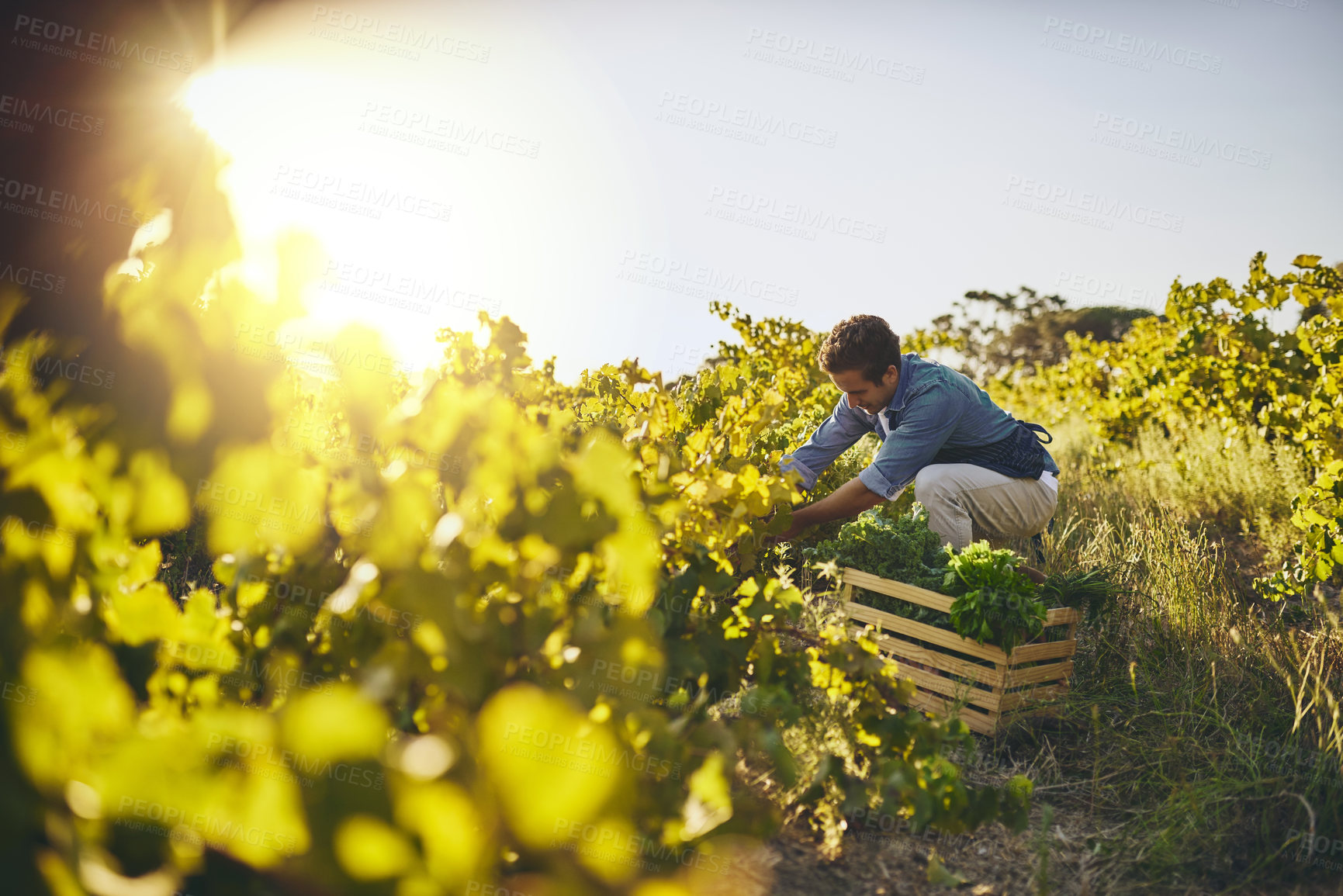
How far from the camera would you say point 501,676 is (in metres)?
0.95

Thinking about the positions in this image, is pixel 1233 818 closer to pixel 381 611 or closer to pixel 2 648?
pixel 381 611

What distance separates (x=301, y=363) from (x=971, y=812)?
1.50m

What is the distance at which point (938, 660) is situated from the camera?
2793 mm

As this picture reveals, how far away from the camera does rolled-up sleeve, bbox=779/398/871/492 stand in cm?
374

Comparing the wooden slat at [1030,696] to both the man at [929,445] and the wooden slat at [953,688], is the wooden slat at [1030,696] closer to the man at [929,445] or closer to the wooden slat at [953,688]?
the wooden slat at [953,688]

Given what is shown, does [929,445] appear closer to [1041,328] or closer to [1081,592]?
[1081,592]

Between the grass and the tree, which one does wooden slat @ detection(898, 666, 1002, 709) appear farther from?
the tree

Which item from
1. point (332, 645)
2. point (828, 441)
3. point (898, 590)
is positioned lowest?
point (898, 590)

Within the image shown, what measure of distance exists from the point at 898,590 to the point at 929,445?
0.99 meters

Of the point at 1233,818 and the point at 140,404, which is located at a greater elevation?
the point at 140,404

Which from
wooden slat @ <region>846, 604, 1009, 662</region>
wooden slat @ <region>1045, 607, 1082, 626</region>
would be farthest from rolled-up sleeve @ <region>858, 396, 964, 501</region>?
wooden slat @ <region>1045, 607, 1082, 626</region>

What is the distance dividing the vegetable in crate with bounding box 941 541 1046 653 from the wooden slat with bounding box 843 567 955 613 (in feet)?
0.31

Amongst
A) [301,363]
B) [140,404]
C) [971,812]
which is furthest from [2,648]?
[971,812]

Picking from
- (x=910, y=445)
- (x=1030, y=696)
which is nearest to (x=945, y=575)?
(x=1030, y=696)
